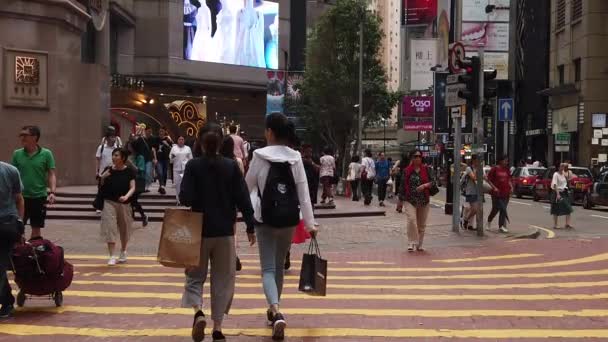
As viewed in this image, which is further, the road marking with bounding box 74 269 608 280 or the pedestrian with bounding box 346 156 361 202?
the pedestrian with bounding box 346 156 361 202

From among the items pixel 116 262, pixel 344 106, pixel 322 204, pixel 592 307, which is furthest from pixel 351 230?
pixel 344 106

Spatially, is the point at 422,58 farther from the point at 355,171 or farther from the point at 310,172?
the point at 310,172

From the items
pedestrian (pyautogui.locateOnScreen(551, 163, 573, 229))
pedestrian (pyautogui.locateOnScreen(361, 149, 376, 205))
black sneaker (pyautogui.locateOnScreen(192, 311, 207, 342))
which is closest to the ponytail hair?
black sneaker (pyautogui.locateOnScreen(192, 311, 207, 342))

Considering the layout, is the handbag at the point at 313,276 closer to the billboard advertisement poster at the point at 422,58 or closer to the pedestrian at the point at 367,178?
the pedestrian at the point at 367,178

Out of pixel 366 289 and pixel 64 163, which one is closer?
pixel 366 289

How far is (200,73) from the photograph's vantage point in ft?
149

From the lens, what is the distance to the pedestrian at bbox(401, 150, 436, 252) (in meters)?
12.8

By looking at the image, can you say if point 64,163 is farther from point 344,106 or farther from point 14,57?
point 344,106

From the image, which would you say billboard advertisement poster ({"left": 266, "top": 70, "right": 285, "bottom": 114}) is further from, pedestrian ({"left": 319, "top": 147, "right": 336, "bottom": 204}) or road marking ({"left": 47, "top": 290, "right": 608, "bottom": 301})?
road marking ({"left": 47, "top": 290, "right": 608, "bottom": 301})

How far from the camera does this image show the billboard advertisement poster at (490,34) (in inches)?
2279

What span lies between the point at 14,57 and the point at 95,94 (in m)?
3.00

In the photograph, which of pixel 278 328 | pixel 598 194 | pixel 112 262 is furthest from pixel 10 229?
pixel 598 194

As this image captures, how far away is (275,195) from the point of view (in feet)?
21.0

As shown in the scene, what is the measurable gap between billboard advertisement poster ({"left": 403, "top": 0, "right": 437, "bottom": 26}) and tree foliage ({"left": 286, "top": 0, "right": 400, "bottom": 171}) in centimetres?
3232
